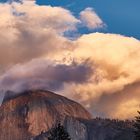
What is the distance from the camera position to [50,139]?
109m


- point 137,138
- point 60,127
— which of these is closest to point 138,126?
point 137,138

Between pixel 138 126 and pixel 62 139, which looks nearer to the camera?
pixel 62 139

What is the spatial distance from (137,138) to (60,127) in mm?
18463

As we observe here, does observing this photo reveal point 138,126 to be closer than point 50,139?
No

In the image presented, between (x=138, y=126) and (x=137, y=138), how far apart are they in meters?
3.07

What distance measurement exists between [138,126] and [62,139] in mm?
19415

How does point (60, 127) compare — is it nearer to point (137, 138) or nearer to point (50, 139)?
point (50, 139)

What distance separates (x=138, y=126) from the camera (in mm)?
116500

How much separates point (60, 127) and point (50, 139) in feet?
13.8

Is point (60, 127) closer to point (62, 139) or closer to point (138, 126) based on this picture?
point (62, 139)

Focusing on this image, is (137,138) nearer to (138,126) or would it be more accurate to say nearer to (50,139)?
(138,126)

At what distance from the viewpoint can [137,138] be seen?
115 meters

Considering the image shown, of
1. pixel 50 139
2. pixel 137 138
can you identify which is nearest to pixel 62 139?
pixel 50 139

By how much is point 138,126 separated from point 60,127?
1897 centimetres
